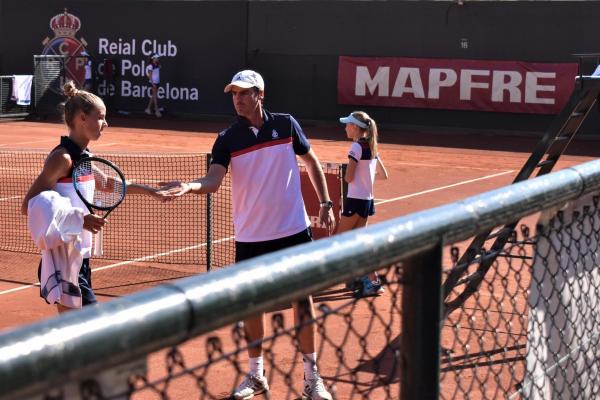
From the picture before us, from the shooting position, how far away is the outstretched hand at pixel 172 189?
578 centimetres

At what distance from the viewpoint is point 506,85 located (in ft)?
89.2

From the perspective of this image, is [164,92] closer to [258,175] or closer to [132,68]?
[132,68]

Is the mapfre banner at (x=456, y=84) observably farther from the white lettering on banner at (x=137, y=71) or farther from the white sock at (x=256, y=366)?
the white sock at (x=256, y=366)

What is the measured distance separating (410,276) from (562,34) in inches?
1004

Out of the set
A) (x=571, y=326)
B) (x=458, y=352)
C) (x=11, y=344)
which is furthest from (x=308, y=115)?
(x=11, y=344)

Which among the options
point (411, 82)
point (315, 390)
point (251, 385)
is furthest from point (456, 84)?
point (315, 390)

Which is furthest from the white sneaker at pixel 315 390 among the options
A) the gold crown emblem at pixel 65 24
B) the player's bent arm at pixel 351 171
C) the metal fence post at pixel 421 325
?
the gold crown emblem at pixel 65 24

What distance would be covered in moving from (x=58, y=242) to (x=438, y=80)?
22.9 m

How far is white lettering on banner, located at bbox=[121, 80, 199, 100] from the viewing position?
31.3m

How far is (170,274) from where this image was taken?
1049 centimetres

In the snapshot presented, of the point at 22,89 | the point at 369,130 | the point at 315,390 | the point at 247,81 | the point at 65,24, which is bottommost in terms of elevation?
the point at 315,390

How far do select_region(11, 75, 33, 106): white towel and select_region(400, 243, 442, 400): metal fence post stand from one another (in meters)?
28.2

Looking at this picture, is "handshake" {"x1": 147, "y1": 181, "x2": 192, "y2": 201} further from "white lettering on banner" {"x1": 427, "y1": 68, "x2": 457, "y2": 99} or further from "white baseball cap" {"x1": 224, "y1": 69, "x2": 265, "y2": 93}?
"white lettering on banner" {"x1": 427, "y1": 68, "x2": 457, "y2": 99}

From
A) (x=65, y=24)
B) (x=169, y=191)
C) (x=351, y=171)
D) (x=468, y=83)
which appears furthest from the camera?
(x=65, y=24)
